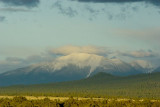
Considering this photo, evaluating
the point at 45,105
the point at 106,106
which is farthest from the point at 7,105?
the point at 106,106

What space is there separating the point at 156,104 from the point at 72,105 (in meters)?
27.5

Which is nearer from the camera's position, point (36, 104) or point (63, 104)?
point (36, 104)

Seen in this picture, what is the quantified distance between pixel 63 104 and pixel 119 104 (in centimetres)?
1887

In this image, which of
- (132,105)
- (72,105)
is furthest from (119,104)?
(72,105)

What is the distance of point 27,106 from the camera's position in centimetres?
14025

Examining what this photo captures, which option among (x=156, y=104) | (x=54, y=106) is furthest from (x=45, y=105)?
(x=156, y=104)

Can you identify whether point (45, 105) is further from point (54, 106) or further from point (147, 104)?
point (147, 104)

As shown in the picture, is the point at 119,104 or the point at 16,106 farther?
the point at 119,104

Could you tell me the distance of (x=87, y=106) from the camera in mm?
141375

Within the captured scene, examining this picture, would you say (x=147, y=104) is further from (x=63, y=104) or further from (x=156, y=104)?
(x=63, y=104)

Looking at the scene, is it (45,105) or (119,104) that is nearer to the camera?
(45,105)

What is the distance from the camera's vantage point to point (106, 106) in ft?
477

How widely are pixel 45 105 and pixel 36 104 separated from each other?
3.99 metres

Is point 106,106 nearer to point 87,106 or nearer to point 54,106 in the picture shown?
point 87,106
